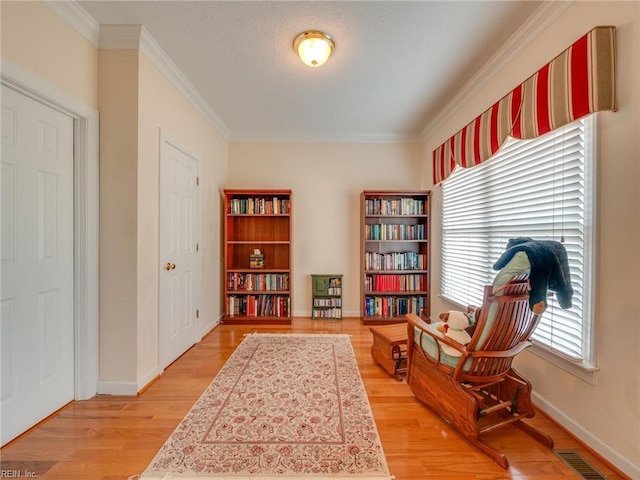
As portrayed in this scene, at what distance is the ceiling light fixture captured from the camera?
194 centimetres

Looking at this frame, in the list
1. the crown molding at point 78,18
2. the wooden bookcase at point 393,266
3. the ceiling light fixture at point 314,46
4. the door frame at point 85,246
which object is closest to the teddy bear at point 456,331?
the wooden bookcase at point 393,266

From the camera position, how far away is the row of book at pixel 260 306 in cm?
366

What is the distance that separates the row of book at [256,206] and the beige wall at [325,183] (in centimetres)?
32

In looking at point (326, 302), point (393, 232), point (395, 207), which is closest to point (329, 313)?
point (326, 302)

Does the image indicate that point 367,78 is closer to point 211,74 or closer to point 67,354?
point 211,74

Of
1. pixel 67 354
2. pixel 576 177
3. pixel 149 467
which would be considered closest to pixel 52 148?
pixel 67 354

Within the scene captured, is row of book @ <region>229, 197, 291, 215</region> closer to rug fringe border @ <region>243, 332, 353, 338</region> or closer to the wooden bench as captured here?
rug fringe border @ <region>243, 332, 353, 338</region>

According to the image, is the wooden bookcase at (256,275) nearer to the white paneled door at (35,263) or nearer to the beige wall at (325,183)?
the beige wall at (325,183)

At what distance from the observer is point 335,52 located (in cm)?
214

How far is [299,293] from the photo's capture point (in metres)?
3.95

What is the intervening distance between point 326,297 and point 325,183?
5.54 feet

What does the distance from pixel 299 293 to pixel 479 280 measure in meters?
2.36

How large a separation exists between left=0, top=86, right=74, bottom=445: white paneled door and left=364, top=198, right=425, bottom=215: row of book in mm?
3072

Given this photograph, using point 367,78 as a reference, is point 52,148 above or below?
below
